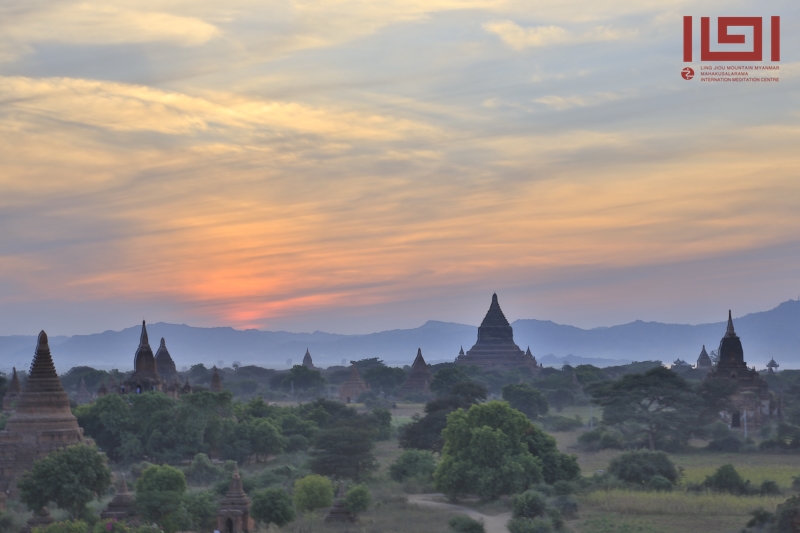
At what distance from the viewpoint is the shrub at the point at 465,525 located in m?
42.2

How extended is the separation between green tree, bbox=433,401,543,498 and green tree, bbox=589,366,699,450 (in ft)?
73.0

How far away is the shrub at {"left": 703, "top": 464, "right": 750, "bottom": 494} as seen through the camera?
51188 mm

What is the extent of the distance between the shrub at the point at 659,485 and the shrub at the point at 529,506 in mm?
8707

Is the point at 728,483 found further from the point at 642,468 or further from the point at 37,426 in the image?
the point at 37,426

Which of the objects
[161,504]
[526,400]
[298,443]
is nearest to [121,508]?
[161,504]

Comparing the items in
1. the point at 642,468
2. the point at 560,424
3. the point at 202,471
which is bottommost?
the point at 202,471

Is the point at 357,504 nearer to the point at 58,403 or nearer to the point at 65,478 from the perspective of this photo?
the point at 65,478

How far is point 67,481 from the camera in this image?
46.0 meters

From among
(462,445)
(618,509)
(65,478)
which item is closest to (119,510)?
(65,478)

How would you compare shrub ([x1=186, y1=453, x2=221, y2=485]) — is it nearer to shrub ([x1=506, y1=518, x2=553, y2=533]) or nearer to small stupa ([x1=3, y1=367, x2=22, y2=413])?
shrub ([x1=506, y1=518, x2=553, y2=533])

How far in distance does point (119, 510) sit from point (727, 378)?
55462 millimetres

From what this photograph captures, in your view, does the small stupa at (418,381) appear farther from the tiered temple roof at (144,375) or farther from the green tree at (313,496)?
the green tree at (313,496)

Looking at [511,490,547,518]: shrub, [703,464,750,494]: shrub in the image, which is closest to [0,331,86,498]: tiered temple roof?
[511,490,547,518]: shrub

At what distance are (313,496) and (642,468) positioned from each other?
16.4 metres
